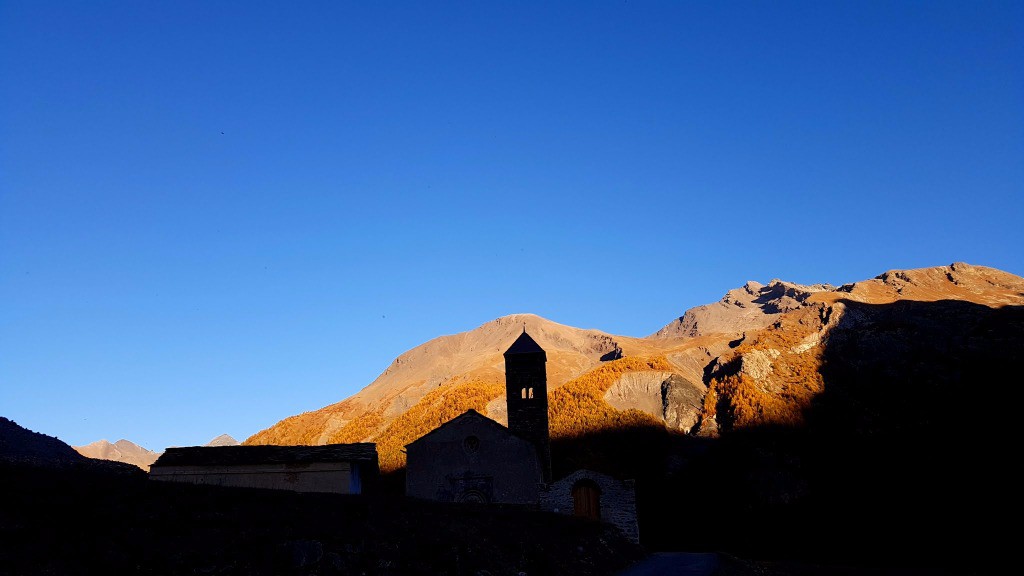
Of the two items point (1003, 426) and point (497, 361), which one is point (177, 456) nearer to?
point (1003, 426)

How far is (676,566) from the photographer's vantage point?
27.3m

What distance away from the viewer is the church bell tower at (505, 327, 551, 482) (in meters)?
40.7

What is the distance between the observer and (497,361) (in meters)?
102

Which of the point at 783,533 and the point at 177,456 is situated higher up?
the point at 177,456

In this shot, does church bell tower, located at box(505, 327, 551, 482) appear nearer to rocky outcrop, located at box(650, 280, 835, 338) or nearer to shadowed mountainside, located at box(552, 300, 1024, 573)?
shadowed mountainside, located at box(552, 300, 1024, 573)

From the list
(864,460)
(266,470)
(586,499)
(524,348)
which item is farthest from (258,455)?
(864,460)

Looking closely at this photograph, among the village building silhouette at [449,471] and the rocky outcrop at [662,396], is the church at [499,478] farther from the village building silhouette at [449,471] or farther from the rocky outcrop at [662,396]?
the rocky outcrop at [662,396]

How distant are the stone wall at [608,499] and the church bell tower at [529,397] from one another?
399 centimetres

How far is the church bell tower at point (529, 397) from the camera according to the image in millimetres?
40688

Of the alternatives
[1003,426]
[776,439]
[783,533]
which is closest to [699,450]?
[776,439]

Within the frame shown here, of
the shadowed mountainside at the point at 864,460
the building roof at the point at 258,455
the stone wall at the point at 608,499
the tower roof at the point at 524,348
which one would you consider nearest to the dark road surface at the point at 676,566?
the stone wall at the point at 608,499

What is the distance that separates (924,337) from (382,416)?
201 ft

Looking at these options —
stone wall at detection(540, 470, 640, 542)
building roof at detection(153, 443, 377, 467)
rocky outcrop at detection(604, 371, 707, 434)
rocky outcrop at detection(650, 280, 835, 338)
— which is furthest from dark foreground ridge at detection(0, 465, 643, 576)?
rocky outcrop at detection(650, 280, 835, 338)

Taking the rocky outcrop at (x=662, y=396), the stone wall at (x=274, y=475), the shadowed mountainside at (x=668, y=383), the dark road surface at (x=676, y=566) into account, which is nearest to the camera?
the dark road surface at (x=676, y=566)
